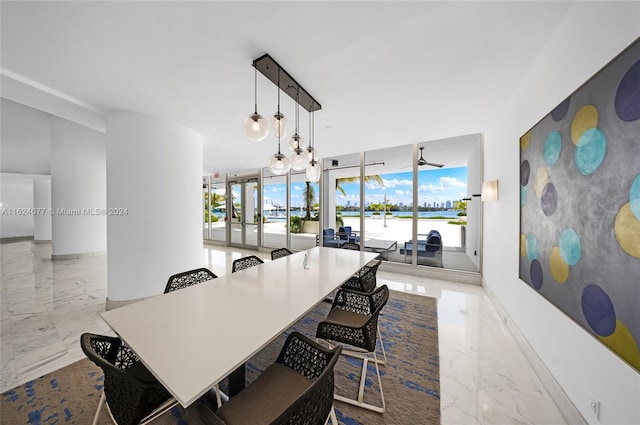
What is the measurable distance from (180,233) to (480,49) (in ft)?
14.5

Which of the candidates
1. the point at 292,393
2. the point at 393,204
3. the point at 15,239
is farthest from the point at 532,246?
the point at 15,239

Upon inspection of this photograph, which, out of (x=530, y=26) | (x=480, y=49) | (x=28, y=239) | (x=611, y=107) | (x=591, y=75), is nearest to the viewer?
A: (x=611, y=107)

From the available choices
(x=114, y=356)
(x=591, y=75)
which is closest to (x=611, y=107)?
(x=591, y=75)

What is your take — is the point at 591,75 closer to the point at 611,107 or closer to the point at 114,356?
the point at 611,107

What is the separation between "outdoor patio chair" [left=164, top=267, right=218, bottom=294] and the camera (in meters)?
2.10

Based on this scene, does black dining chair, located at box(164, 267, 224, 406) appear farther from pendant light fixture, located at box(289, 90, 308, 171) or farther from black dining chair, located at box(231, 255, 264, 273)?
pendant light fixture, located at box(289, 90, 308, 171)

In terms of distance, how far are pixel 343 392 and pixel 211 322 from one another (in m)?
1.24

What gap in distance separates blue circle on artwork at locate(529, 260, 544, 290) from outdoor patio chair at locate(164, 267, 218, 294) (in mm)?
3007

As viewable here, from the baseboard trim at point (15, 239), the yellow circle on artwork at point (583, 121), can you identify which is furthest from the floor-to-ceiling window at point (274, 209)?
the baseboard trim at point (15, 239)

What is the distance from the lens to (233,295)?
1.72 metres

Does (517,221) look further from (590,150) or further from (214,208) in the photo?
(214,208)

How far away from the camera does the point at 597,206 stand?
1269mm

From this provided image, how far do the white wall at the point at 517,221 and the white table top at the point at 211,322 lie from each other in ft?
5.38

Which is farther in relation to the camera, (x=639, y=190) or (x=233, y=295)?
(x=233, y=295)
